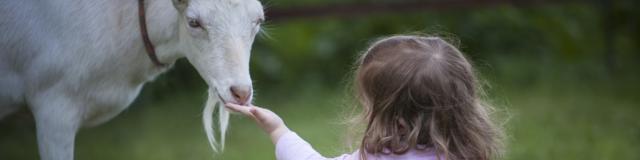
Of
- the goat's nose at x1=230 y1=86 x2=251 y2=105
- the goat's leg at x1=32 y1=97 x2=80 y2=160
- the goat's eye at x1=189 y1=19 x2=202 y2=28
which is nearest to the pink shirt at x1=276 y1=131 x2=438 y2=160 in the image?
the goat's nose at x1=230 y1=86 x2=251 y2=105

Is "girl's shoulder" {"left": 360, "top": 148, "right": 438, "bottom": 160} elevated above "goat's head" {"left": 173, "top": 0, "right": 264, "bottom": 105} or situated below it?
above

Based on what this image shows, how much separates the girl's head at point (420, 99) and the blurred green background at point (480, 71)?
292cm

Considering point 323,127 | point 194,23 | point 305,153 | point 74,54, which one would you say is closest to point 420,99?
point 305,153

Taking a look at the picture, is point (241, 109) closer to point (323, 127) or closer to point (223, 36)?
point (223, 36)

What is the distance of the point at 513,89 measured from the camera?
7863 mm

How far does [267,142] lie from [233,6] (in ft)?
10.8

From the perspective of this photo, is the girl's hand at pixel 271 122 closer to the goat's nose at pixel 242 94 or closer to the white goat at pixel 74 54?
the goat's nose at pixel 242 94

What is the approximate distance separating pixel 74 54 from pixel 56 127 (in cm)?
26

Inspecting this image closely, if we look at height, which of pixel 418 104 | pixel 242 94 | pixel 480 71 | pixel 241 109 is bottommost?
pixel 480 71

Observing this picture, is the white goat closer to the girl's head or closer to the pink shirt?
the pink shirt

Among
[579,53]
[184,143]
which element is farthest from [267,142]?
[579,53]

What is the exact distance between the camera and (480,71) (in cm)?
648

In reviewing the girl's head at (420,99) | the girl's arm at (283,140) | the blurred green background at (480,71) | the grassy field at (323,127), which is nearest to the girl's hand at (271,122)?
the girl's arm at (283,140)

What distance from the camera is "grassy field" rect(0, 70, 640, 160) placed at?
593 cm
